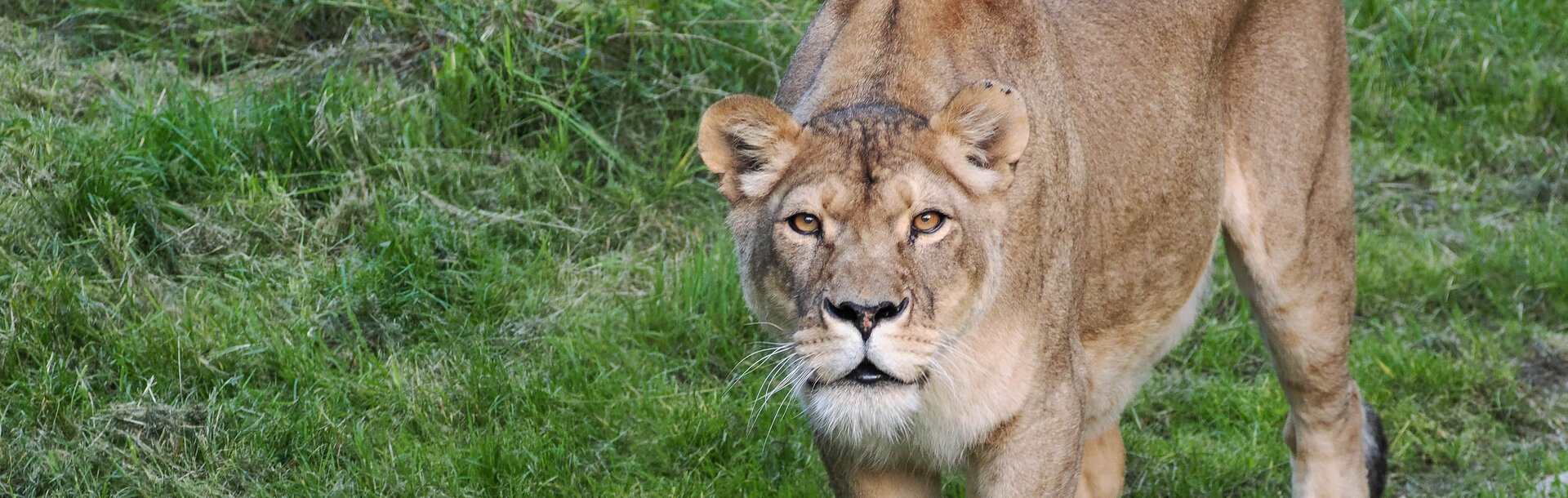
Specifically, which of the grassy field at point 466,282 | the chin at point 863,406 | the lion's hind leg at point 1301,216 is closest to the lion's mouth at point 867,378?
the chin at point 863,406

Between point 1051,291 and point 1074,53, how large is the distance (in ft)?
2.51

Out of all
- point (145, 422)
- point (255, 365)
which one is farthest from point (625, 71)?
point (145, 422)

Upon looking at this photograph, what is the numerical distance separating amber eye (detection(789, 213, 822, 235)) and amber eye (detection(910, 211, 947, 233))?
18cm

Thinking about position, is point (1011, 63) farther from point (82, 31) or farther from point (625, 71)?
point (82, 31)

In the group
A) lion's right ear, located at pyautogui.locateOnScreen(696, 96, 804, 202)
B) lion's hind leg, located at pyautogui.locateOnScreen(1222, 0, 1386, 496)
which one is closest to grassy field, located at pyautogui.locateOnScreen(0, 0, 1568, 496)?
lion's hind leg, located at pyautogui.locateOnScreen(1222, 0, 1386, 496)

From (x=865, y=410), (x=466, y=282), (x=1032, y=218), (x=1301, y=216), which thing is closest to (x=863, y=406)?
(x=865, y=410)

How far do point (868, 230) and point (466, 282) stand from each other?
2647 mm

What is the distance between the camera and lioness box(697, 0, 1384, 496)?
3330 mm

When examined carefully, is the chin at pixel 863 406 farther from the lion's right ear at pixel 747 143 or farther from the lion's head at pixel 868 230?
the lion's right ear at pixel 747 143

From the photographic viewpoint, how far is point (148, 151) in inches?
223

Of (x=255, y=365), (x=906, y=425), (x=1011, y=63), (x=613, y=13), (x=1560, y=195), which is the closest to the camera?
(x=906, y=425)

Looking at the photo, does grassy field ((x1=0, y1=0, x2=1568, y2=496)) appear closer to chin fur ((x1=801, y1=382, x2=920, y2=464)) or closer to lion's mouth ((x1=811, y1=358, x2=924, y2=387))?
chin fur ((x1=801, y1=382, x2=920, y2=464))

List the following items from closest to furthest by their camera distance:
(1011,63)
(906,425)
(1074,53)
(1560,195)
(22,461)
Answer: (906,425), (1011,63), (1074,53), (22,461), (1560,195)

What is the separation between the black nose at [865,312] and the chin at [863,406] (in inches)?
6.4
